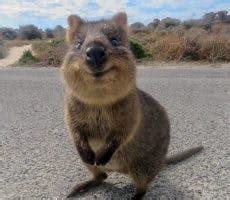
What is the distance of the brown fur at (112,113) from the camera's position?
3.99m

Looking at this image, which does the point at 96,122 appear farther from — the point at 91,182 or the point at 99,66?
the point at 91,182

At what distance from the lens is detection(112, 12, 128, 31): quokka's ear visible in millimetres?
4680

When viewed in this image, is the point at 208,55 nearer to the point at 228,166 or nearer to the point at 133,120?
the point at 228,166

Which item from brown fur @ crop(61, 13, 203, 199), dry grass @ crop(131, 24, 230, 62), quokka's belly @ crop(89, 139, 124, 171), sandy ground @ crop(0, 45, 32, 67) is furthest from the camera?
sandy ground @ crop(0, 45, 32, 67)

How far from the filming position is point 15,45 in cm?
4022

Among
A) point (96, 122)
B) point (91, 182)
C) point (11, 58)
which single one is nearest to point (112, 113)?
point (96, 122)

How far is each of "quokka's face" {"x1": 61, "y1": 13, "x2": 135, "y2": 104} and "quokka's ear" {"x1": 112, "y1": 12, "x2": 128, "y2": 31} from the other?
23cm

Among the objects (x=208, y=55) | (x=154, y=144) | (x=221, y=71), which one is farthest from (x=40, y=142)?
(x=208, y=55)

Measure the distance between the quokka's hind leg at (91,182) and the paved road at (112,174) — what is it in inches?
3.2

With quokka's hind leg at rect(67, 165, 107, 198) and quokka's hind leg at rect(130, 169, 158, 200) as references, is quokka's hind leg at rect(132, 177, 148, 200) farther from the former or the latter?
quokka's hind leg at rect(67, 165, 107, 198)

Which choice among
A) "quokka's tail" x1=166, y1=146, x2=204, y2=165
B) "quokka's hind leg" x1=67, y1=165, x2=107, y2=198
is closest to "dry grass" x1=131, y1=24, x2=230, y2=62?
"quokka's tail" x1=166, y1=146, x2=204, y2=165

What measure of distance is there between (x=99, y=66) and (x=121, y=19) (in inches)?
42.0

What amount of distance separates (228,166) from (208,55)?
1169 cm

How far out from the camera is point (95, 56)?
12.4ft
